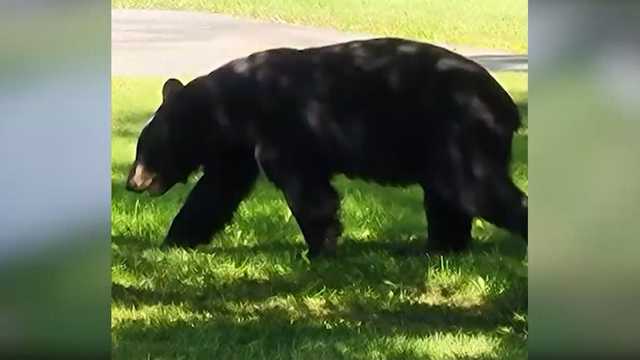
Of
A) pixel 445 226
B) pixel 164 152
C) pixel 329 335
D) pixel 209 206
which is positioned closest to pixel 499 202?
pixel 445 226

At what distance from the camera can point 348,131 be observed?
6160 millimetres

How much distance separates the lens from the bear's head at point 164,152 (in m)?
6.26

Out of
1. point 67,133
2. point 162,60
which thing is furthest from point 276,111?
point 67,133

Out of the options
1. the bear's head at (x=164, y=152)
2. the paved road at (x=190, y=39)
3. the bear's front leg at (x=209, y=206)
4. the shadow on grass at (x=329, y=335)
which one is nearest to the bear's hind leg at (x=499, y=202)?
the shadow on grass at (x=329, y=335)

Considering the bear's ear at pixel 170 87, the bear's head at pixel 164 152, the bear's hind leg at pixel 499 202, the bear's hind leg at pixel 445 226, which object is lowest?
the bear's hind leg at pixel 445 226

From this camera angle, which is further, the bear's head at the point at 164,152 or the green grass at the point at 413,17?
the bear's head at the point at 164,152

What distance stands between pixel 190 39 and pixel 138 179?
711 millimetres

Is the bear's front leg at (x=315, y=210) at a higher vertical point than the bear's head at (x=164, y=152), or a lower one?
lower

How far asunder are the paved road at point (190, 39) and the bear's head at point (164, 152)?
19 centimetres

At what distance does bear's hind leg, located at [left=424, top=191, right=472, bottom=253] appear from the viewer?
20.1 ft

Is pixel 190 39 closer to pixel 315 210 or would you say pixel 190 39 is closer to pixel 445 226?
pixel 315 210

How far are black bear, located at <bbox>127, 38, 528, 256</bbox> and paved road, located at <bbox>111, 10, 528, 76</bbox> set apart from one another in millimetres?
48

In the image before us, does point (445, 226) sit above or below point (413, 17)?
below

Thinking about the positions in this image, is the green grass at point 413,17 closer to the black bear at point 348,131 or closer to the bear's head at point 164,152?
the black bear at point 348,131
